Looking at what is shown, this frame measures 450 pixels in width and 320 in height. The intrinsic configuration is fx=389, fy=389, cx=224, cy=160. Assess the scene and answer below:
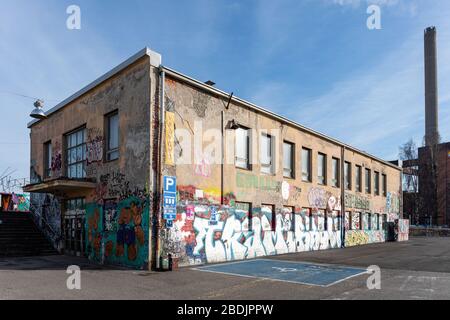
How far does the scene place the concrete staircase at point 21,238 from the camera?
17.5 m

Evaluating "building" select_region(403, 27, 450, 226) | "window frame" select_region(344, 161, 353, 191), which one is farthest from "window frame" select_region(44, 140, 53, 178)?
"building" select_region(403, 27, 450, 226)

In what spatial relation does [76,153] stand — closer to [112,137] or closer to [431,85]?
[112,137]

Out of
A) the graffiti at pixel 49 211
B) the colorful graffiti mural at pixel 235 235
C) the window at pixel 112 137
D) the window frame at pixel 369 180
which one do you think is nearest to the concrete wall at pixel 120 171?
the window at pixel 112 137

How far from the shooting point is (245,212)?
17.6 metres

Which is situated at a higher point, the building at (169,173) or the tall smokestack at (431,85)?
the tall smokestack at (431,85)

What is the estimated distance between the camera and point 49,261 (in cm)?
1545

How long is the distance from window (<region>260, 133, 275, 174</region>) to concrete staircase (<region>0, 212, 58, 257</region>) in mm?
10743

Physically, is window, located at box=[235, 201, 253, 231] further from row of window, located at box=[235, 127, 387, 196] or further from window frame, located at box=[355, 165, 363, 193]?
window frame, located at box=[355, 165, 363, 193]

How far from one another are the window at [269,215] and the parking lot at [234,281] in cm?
373

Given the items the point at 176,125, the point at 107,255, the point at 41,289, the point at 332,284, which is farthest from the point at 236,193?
the point at 41,289

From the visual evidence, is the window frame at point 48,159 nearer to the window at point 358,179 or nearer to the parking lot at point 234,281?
the parking lot at point 234,281

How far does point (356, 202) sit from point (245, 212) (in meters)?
13.1

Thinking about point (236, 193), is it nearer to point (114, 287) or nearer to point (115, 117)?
point (115, 117)

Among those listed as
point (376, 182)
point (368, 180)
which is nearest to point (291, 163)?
point (368, 180)
